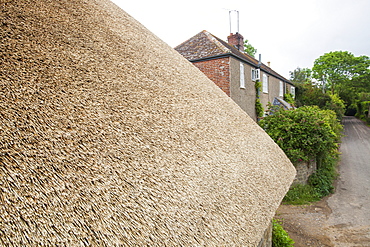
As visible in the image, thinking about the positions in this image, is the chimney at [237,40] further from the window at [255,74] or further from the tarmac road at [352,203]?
the tarmac road at [352,203]

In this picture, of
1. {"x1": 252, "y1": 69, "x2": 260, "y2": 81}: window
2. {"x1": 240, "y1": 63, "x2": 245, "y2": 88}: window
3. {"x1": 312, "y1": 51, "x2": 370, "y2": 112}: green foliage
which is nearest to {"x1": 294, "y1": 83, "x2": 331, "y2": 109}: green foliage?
{"x1": 312, "y1": 51, "x2": 370, "y2": 112}: green foliage

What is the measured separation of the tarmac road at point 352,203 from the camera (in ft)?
19.5

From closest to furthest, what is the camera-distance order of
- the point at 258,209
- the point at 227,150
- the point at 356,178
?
the point at 258,209, the point at 227,150, the point at 356,178

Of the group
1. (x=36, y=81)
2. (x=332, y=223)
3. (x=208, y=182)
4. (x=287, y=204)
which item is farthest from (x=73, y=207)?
(x=287, y=204)

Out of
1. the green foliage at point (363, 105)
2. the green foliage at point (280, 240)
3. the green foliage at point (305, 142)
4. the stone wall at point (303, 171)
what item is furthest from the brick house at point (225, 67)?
the green foliage at point (363, 105)

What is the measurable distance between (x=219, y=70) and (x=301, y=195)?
265 inches

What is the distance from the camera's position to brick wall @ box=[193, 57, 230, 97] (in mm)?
10094

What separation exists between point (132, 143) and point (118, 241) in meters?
0.75

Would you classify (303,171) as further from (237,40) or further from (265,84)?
(237,40)

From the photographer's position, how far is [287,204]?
8281mm

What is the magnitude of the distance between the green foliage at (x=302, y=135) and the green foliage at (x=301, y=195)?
1.23 m

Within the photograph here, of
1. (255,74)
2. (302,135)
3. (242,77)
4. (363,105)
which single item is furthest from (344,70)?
(302,135)

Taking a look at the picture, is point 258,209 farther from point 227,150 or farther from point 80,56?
point 80,56

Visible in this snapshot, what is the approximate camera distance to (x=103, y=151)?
1504mm
